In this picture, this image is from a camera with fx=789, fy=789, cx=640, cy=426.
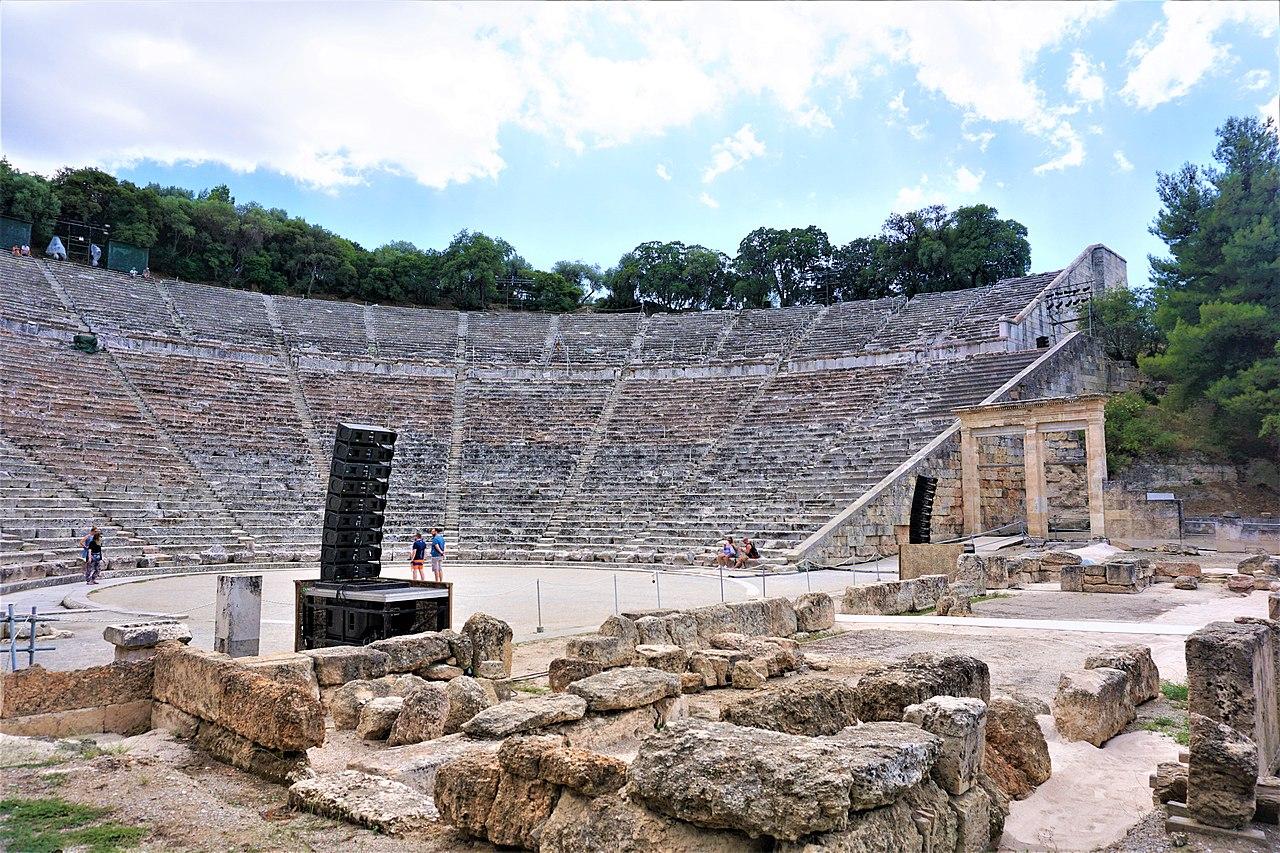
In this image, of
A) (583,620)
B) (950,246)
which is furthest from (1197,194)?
(583,620)

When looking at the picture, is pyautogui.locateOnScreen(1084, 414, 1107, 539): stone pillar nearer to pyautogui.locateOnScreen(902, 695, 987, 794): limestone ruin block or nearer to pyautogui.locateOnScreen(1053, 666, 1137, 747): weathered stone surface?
pyautogui.locateOnScreen(1053, 666, 1137, 747): weathered stone surface

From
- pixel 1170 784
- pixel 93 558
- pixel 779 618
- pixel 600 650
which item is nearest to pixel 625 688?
pixel 600 650

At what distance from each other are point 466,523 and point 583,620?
540 inches

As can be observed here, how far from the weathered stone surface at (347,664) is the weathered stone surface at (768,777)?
4.42 meters

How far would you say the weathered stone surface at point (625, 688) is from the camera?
16.5ft

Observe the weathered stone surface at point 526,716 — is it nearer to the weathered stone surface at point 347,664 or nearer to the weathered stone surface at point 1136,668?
the weathered stone surface at point 347,664

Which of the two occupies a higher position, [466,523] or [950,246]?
[950,246]

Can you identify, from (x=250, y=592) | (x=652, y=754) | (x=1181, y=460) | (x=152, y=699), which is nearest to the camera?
(x=652, y=754)

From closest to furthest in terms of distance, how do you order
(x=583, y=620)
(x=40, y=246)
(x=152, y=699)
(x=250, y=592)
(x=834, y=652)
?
1. (x=152, y=699)
2. (x=250, y=592)
3. (x=834, y=652)
4. (x=583, y=620)
5. (x=40, y=246)

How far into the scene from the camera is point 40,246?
37.3 m

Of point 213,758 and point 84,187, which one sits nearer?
point 213,758

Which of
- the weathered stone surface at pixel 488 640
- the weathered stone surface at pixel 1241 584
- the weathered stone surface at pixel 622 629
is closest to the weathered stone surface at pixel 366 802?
the weathered stone surface at pixel 488 640

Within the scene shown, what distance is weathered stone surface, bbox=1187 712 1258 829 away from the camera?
12.9ft

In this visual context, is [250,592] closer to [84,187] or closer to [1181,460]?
[1181,460]
